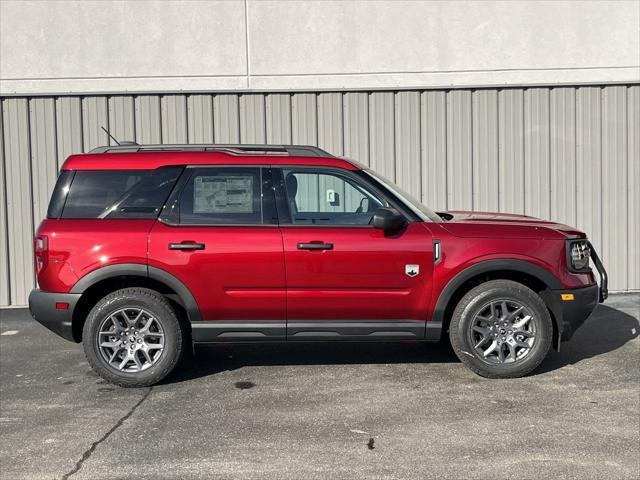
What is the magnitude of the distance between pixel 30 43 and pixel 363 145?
14.3 feet

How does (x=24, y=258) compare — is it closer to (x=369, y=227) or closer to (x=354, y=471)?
(x=369, y=227)

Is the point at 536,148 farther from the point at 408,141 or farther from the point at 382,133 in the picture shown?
the point at 382,133

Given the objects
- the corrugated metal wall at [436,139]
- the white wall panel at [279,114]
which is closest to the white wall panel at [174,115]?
the corrugated metal wall at [436,139]

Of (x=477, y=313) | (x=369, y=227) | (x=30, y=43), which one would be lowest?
(x=477, y=313)

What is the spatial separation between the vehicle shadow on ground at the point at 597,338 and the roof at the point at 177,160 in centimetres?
248

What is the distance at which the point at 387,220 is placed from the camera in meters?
6.18

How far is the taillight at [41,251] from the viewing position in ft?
20.7

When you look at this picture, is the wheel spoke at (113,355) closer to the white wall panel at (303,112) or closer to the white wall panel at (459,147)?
the white wall panel at (303,112)

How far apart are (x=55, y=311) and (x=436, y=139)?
5.56 metres

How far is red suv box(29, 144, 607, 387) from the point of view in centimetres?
628

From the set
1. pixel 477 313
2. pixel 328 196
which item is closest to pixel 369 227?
pixel 328 196

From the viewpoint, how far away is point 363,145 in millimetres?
10211

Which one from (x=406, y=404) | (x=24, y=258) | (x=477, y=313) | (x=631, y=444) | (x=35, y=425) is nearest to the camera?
(x=631, y=444)

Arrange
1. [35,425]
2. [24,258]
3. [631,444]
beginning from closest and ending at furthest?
[631,444]
[35,425]
[24,258]
